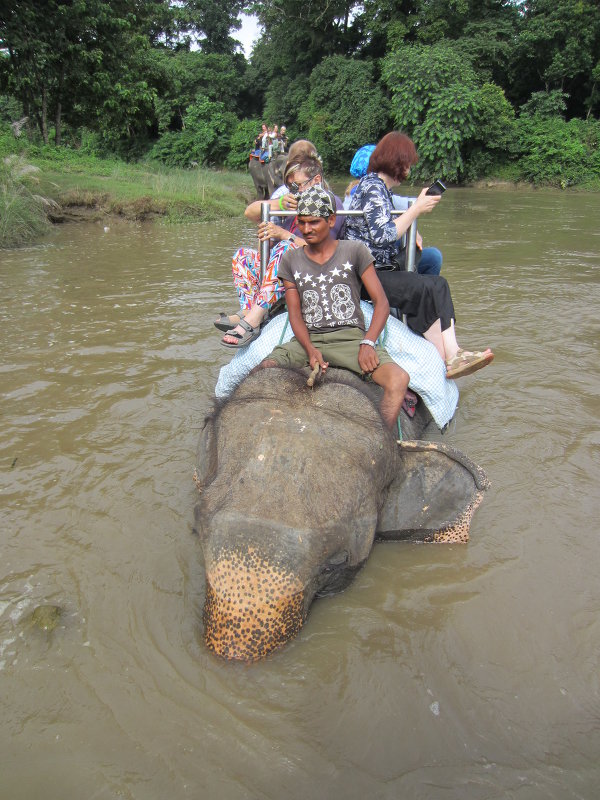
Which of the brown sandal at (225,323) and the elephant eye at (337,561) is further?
the brown sandal at (225,323)

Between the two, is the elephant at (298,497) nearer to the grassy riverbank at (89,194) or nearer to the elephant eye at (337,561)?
the elephant eye at (337,561)

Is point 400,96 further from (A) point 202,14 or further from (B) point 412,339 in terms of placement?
(B) point 412,339

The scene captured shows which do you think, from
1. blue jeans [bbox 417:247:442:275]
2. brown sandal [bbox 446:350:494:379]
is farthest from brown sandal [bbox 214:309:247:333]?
blue jeans [bbox 417:247:442:275]

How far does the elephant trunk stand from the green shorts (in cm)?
126

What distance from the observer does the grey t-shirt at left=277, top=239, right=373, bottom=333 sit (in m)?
3.17

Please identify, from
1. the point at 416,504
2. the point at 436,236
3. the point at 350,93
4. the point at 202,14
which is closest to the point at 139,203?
the point at 436,236

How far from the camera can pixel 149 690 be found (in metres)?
2.09

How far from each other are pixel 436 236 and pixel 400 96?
50.7 ft

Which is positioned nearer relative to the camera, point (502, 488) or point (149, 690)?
point (149, 690)

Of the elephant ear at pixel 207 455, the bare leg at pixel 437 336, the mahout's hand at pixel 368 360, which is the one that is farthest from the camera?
A: the bare leg at pixel 437 336

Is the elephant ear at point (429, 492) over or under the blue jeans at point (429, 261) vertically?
under

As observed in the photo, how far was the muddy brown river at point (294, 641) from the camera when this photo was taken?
1824 millimetres

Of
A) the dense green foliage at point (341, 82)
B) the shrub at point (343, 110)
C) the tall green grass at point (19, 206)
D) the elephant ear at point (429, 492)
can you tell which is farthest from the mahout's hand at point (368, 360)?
the shrub at point (343, 110)

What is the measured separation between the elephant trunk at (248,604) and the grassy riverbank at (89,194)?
32.6 feet
